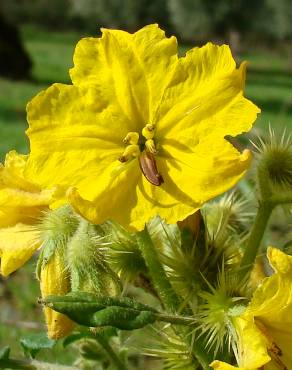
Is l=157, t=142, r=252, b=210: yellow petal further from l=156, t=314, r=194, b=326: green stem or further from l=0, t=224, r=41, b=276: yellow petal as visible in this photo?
l=0, t=224, r=41, b=276: yellow petal

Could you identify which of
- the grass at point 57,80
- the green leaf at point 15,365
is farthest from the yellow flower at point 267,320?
the grass at point 57,80


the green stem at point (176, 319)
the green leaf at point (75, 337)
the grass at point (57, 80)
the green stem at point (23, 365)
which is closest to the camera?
the green stem at point (176, 319)

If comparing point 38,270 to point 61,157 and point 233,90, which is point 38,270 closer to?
point 61,157

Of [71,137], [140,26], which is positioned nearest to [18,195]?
[71,137]

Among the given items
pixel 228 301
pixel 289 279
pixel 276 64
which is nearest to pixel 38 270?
pixel 228 301

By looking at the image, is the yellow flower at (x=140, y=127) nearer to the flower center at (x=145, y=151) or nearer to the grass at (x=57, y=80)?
the flower center at (x=145, y=151)

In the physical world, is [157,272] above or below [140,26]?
above

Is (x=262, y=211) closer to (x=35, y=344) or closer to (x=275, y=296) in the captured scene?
(x=275, y=296)
